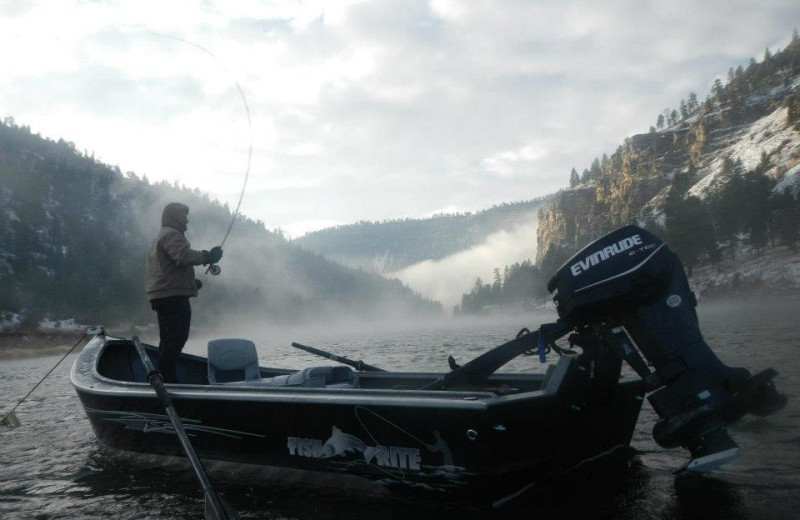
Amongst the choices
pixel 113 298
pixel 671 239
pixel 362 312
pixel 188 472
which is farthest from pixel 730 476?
pixel 362 312

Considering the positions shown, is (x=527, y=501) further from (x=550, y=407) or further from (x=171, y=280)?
(x=171, y=280)

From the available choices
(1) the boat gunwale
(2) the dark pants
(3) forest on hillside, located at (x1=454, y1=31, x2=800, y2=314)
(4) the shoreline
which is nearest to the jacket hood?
Result: (2) the dark pants

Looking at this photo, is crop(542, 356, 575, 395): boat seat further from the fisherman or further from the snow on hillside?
the snow on hillside

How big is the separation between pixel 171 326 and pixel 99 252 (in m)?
144

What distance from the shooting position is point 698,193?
121312 millimetres

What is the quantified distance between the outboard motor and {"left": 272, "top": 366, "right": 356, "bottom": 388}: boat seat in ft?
10.5

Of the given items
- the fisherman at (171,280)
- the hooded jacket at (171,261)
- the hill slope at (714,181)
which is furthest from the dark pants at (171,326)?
the hill slope at (714,181)

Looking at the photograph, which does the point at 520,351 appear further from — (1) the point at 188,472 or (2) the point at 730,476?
(1) the point at 188,472

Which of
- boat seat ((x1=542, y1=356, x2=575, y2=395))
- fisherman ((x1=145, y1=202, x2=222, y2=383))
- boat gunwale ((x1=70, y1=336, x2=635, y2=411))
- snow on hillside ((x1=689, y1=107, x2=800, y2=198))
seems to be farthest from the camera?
snow on hillside ((x1=689, y1=107, x2=800, y2=198))

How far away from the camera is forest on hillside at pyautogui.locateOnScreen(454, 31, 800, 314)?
237ft

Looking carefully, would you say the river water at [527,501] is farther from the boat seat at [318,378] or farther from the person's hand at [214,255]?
the person's hand at [214,255]

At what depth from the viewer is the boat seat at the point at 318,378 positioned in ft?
21.4

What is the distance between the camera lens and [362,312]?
189625mm

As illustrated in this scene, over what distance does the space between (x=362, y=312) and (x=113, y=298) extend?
88502 mm
